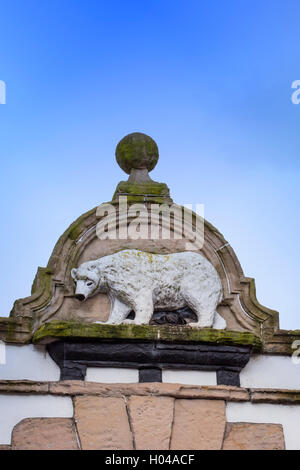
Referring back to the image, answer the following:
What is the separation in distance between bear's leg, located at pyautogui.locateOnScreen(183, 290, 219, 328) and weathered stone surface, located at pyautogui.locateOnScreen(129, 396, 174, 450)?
27.8 inches

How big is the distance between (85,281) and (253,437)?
5.96ft

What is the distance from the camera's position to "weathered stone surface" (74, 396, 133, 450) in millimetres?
6699

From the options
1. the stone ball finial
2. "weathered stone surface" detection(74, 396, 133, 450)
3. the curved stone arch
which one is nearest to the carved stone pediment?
the curved stone arch

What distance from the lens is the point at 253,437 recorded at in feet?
22.8

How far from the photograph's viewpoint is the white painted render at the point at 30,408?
22.2 feet

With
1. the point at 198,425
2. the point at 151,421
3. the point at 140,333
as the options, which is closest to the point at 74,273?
the point at 140,333

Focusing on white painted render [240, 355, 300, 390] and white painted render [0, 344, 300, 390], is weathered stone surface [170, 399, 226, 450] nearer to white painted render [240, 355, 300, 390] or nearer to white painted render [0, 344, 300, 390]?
white painted render [0, 344, 300, 390]

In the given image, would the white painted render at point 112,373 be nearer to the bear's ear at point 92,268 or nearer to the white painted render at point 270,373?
the white painted render at point 270,373

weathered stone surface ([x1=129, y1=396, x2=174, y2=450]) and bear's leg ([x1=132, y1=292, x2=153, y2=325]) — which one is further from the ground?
bear's leg ([x1=132, y1=292, x2=153, y2=325])

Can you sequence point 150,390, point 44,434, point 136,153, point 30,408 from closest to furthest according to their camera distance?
point 44,434
point 30,408
point 150,390
point 136,153

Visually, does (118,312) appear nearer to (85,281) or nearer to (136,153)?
(85,281)
